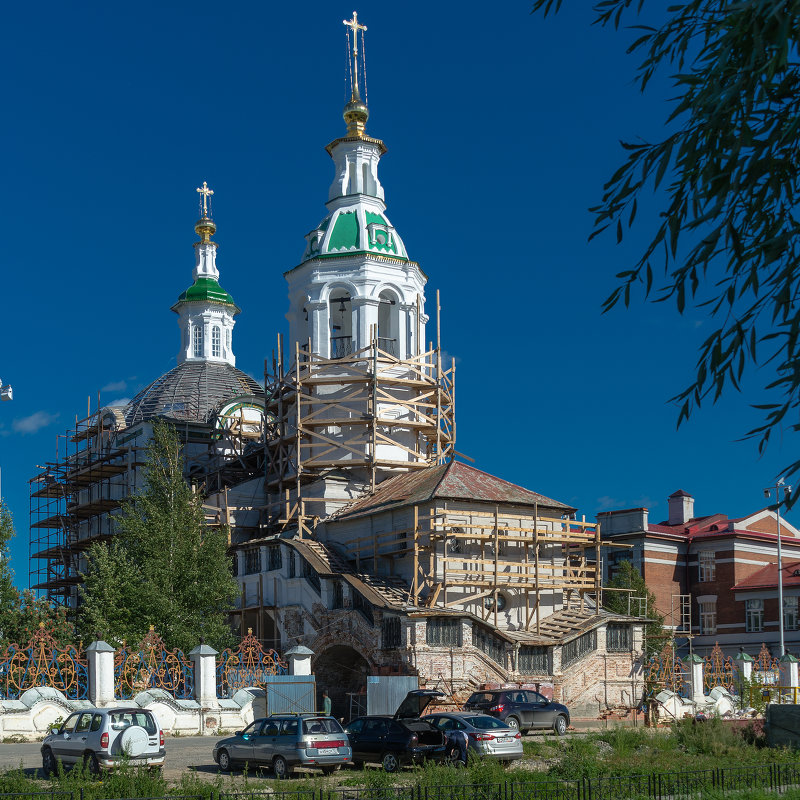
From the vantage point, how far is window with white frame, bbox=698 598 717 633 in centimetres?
5747

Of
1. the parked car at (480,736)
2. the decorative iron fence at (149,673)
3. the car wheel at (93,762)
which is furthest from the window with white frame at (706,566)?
the car wheel at (93,762)

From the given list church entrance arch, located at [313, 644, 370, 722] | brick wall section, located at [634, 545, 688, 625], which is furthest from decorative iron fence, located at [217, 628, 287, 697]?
brick wall section, located at [634, 545, 688, 625]

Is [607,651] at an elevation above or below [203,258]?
below

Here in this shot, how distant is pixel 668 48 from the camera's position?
11094 mm

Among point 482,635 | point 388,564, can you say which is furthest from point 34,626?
point 482,635

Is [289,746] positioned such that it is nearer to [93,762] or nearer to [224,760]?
[224,760]

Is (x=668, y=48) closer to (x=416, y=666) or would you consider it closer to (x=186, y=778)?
(x=186, y=778)

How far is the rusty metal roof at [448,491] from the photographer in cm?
3894

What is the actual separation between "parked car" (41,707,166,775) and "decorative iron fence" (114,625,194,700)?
899cm

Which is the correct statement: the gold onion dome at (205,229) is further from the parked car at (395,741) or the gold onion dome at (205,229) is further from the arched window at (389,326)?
the parked car at (395,741)

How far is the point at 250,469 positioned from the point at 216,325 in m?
15.3

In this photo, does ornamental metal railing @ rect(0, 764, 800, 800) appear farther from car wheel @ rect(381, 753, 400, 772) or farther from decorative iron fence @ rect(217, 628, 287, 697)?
decorative iron fence @ rect(217, 628, 287, 697)

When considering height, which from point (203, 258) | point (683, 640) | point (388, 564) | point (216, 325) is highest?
point (203, 258)

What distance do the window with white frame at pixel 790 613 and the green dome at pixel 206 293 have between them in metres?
33.1
